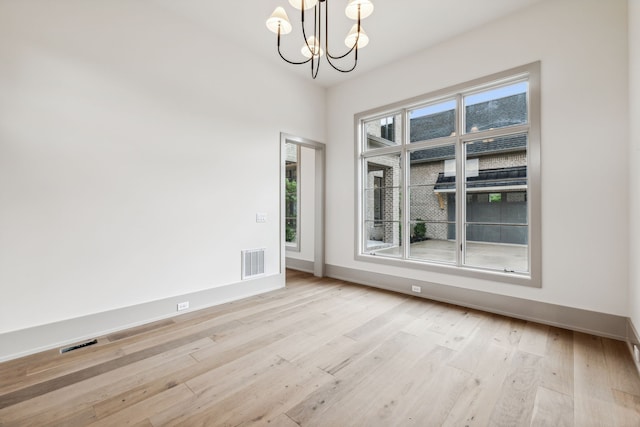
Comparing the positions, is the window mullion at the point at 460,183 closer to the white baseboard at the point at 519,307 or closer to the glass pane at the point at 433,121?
the glass pane at the point at 433,121

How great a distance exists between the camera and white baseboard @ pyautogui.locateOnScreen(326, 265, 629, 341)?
2.80m

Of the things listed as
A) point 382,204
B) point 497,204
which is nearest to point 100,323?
point 382,204

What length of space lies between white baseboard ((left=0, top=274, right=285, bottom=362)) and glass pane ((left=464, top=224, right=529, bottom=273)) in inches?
126

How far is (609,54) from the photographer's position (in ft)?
9.15

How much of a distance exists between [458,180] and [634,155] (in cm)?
162

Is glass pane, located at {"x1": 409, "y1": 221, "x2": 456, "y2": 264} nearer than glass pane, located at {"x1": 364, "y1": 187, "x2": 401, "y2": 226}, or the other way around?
glass pane, located at {"x1": 409, "y1": 221, "x2": 456, "y2": 264}

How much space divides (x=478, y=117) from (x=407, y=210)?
62.4 inches

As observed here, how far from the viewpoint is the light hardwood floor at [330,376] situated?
69.3 inches

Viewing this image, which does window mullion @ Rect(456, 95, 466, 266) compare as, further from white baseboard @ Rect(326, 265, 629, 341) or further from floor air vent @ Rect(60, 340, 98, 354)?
floor air vent @ Rect(60, 340, 98, 354)

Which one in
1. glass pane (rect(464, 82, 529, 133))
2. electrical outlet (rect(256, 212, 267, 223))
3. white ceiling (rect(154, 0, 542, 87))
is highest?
white ceiling (rect(154, 0, 542, 87))

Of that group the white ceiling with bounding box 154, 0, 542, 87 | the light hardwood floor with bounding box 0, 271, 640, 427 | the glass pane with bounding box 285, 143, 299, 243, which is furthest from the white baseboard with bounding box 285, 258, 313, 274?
the white ceiling with bounding box 154, 0, 542, 87

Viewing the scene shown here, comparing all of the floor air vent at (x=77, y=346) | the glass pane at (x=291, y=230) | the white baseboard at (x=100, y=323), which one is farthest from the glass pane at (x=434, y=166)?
the floor air vent at (x=77, y=346)

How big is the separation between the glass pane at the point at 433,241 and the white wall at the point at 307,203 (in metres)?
2.06

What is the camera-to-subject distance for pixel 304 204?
593 centimetres
